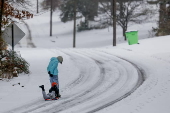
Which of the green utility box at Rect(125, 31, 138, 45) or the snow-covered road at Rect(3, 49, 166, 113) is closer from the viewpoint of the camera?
the snow-covered road at Rect(3, 49, 166, 113)

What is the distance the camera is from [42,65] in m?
17.4

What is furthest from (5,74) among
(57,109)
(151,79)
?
(151,79)

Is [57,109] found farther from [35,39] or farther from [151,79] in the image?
[35,39]

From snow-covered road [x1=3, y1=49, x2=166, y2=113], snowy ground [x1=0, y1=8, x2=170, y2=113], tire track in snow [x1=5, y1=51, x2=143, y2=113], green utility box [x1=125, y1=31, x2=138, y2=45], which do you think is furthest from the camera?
green utility box [x1=125, y1=31, x2=138, y2=45]

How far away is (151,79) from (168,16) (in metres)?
23.8

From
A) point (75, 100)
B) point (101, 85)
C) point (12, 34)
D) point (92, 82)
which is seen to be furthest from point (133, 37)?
point (75, 100)

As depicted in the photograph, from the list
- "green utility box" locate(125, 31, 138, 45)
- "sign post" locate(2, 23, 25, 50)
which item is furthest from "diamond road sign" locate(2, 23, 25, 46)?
"green utility box" locate(125, 31, 138, 45)

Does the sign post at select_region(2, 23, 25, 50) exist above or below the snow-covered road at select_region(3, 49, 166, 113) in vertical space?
above

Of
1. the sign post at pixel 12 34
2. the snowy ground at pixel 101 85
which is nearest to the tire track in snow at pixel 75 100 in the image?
the snowy ground at pixel 101 85

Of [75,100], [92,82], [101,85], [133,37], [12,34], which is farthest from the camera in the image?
[133,37]

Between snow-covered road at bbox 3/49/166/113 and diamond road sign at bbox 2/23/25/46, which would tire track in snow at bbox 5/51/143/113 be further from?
diamond road sign at bbox 2/23/25/46

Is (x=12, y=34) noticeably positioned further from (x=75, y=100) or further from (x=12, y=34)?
(x=75, y=100)

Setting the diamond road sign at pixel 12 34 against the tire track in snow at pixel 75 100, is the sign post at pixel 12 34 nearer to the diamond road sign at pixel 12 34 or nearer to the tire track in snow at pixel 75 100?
the diamond road sign at pixel 12 34

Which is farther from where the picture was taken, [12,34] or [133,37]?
[133,37]
